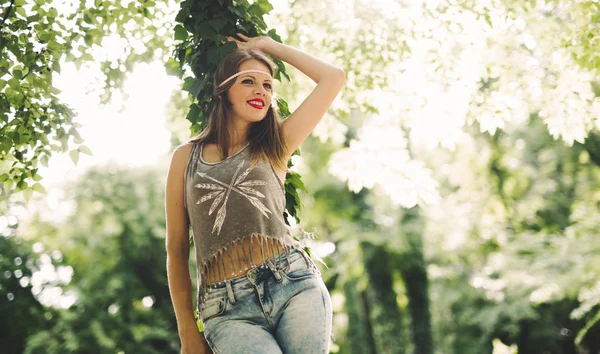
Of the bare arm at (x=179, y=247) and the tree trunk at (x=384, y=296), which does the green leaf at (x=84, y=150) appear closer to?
the bare arm at (x=179, y=247)

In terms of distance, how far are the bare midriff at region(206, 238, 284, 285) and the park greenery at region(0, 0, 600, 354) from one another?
3.18 ft

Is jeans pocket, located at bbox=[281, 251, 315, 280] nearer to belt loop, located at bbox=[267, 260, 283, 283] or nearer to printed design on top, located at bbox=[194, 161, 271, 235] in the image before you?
belt loop, located at bbox=[267, 260, 283, 283]

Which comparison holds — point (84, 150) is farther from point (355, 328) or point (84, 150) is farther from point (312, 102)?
point (355, 328)

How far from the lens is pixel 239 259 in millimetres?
2383

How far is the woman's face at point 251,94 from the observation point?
271 cm

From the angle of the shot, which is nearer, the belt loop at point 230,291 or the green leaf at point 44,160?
the belt loop at point 230,291

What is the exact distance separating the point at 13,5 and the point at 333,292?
721 inches

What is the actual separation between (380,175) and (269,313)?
187 inches

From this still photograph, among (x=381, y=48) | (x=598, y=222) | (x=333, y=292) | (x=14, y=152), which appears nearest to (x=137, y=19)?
(x=14, y=152)

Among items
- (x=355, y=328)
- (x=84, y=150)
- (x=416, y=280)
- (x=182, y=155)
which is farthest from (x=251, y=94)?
(x=355, y=328)

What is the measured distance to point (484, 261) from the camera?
20.1 metres

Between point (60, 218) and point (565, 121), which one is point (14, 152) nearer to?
→ point (565, 121)

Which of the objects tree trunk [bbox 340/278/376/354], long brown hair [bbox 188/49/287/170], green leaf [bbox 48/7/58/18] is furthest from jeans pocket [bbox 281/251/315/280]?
tree trunk [bbox 340/278/376/354]

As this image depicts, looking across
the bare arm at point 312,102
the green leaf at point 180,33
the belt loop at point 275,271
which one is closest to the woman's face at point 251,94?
the bare arm at point 312,102
